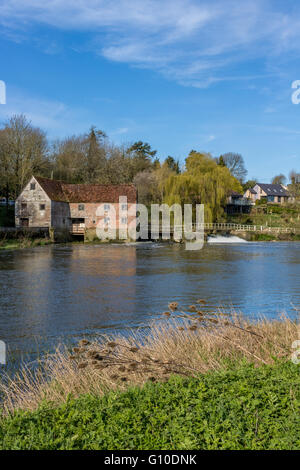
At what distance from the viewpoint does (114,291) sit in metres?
21.0

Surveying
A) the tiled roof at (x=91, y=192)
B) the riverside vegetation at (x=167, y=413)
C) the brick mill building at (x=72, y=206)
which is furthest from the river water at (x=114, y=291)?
the tiled roof at (x=91, y=192)

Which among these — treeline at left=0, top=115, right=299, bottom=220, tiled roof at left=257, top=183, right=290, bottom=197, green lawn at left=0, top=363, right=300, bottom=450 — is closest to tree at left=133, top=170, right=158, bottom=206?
treeline at left=0, top=115, right=299, bottom=220

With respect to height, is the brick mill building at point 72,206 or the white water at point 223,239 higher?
the brick mill building at point 72,206

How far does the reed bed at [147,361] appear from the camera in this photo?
6695mm

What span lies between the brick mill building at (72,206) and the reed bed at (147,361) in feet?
149

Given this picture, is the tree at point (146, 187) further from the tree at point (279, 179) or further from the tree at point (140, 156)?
the tree at point (279, 179)

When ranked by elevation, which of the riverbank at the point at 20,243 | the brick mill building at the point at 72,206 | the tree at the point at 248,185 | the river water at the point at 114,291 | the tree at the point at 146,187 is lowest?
the river water at the point at 114,291

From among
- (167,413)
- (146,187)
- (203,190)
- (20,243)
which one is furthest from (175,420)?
(146,187)

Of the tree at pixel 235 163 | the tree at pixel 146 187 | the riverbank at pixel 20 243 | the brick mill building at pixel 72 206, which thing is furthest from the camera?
the tree at pixel 235 163

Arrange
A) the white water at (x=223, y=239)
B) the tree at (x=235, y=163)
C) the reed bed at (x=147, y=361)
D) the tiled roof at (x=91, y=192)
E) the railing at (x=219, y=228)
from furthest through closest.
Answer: the tree at (x=235, y=163) → the railing at (x=219, y=228) → the white water at (x=223, y=239) → the tiled roof at (x=91, y=192) → the reed bed at (x=147, y=361)

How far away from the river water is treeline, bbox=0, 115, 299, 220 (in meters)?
25.6
